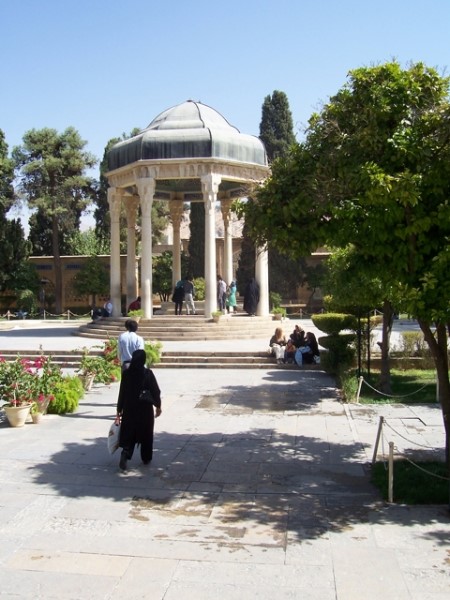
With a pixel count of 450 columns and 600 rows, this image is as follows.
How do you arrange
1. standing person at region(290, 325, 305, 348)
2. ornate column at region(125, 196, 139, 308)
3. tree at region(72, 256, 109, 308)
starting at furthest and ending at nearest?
tree at region(72, 256, 109, 308) → ornate column at region(125, 196, 139, 308) → standing person at region(290, 325, 305, 348)

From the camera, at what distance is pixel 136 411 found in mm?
7281

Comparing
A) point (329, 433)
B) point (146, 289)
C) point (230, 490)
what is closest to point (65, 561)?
point (230, 490)

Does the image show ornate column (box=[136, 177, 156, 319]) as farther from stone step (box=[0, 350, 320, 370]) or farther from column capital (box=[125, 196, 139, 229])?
stone step (box=[0, 350, 320, 370])

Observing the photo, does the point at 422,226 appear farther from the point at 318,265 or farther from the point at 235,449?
the point at 318,265

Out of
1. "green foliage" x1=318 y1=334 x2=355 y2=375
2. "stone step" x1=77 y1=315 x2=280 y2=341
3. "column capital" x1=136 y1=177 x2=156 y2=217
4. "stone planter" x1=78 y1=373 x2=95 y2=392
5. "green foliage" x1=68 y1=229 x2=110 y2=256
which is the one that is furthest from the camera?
"green foliage" x1=68 y1=229 x2=110 y2=256

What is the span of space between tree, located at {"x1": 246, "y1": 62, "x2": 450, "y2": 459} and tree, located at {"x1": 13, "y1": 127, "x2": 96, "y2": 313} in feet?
107

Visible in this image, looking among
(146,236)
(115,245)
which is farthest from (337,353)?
Result: (115,245)

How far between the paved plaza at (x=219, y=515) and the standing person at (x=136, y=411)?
0.25 metres

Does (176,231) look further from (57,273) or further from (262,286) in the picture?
(57,273)

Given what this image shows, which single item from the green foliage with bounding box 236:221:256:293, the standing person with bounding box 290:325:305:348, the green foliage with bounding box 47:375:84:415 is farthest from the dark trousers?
the green foliage with bounding box 236:221:256:293

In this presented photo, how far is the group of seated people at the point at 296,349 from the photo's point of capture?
15234mm

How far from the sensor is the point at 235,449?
816cm

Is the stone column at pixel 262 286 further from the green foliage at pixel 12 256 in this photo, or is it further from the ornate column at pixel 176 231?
the green foliage at pixel 12 256

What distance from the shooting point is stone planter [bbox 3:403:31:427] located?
9.31 metres
